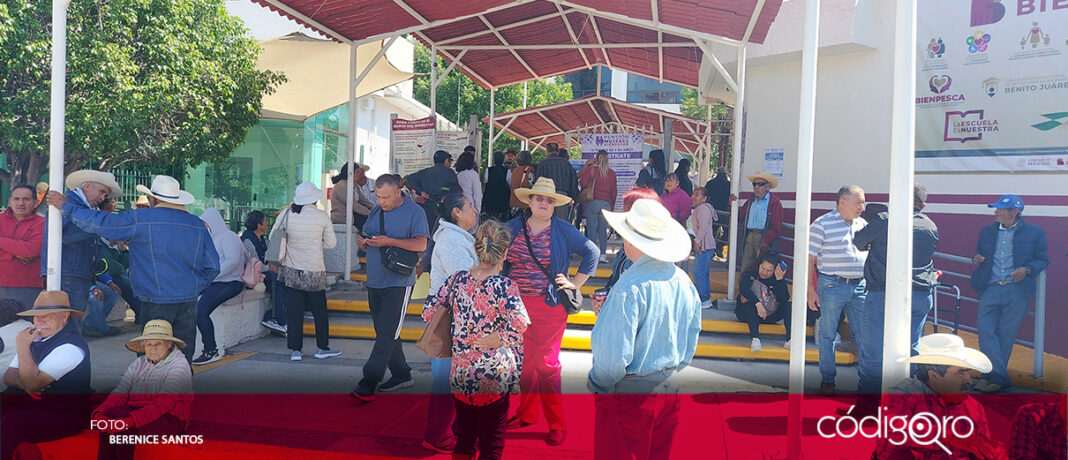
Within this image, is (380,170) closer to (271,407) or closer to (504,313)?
(271,407)

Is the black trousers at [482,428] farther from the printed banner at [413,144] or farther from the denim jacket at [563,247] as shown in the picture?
the printed banner at [413,144]

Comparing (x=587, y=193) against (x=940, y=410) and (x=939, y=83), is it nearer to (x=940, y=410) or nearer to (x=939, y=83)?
(x=939, y=83)

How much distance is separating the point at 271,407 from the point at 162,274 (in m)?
1.31

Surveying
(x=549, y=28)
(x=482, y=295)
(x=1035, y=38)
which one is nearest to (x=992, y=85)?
(x=1035, y=38)

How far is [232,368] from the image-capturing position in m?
6.56

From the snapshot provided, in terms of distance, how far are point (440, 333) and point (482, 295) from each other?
1.20 ft

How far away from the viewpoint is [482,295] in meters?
3.89

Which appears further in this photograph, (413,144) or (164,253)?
(413,144)

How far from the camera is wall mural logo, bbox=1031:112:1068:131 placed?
7910 mm

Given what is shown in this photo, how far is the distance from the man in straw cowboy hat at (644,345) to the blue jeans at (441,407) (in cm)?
114

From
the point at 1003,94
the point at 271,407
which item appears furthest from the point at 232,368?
the point at 1003,94

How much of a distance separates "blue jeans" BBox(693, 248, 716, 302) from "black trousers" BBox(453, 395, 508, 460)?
5.02 m

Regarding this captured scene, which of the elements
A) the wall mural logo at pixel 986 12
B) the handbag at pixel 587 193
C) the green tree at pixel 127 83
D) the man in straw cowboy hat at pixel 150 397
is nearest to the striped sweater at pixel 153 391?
the man in straw cowboy hat at pixel 150 397

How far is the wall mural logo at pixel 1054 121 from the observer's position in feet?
26.0
